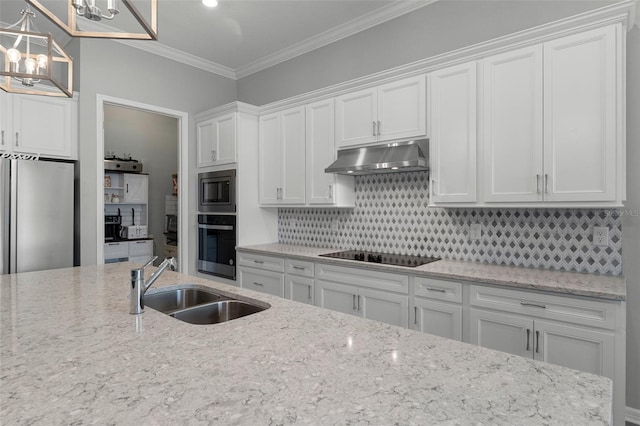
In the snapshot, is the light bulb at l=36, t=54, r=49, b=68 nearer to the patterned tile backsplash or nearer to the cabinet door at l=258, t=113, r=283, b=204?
the cabinet door at l=258, t=113, r=283, b=204

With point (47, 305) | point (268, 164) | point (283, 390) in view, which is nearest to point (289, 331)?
point (283, 390)

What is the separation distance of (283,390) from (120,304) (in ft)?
3.56

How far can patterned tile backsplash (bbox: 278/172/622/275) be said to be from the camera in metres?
2.35

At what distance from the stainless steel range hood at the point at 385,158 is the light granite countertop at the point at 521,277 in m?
0.75

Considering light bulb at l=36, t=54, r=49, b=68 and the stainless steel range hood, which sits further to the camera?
the stainless steel range hood

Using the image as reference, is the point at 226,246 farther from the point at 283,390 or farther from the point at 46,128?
the point at 283,390

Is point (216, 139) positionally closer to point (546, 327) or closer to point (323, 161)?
point (323, 161)

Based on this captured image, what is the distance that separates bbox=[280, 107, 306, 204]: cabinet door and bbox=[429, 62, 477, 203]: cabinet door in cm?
136

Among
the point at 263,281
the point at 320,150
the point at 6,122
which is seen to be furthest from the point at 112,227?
the point at 320,150

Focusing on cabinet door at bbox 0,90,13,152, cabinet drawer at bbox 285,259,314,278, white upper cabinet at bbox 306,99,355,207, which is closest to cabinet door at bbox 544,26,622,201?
white upper cabinet at bbox 306,99,355,207

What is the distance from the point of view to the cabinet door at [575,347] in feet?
6.13

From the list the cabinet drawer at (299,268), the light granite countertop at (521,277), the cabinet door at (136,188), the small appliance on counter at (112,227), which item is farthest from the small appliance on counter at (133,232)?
the light granite countertop at (521,277)

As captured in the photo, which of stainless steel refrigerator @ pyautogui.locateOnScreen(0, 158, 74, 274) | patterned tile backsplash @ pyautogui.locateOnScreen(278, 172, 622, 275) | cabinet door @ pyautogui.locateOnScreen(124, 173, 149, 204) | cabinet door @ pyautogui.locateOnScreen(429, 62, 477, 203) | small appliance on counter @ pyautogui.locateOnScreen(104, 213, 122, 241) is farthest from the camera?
cabinet door @ pyautogui.locateOnScreen(124, 173, 149, 204)

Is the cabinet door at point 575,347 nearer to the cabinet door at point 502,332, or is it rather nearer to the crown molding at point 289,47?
the cabinet door at point 502,332
